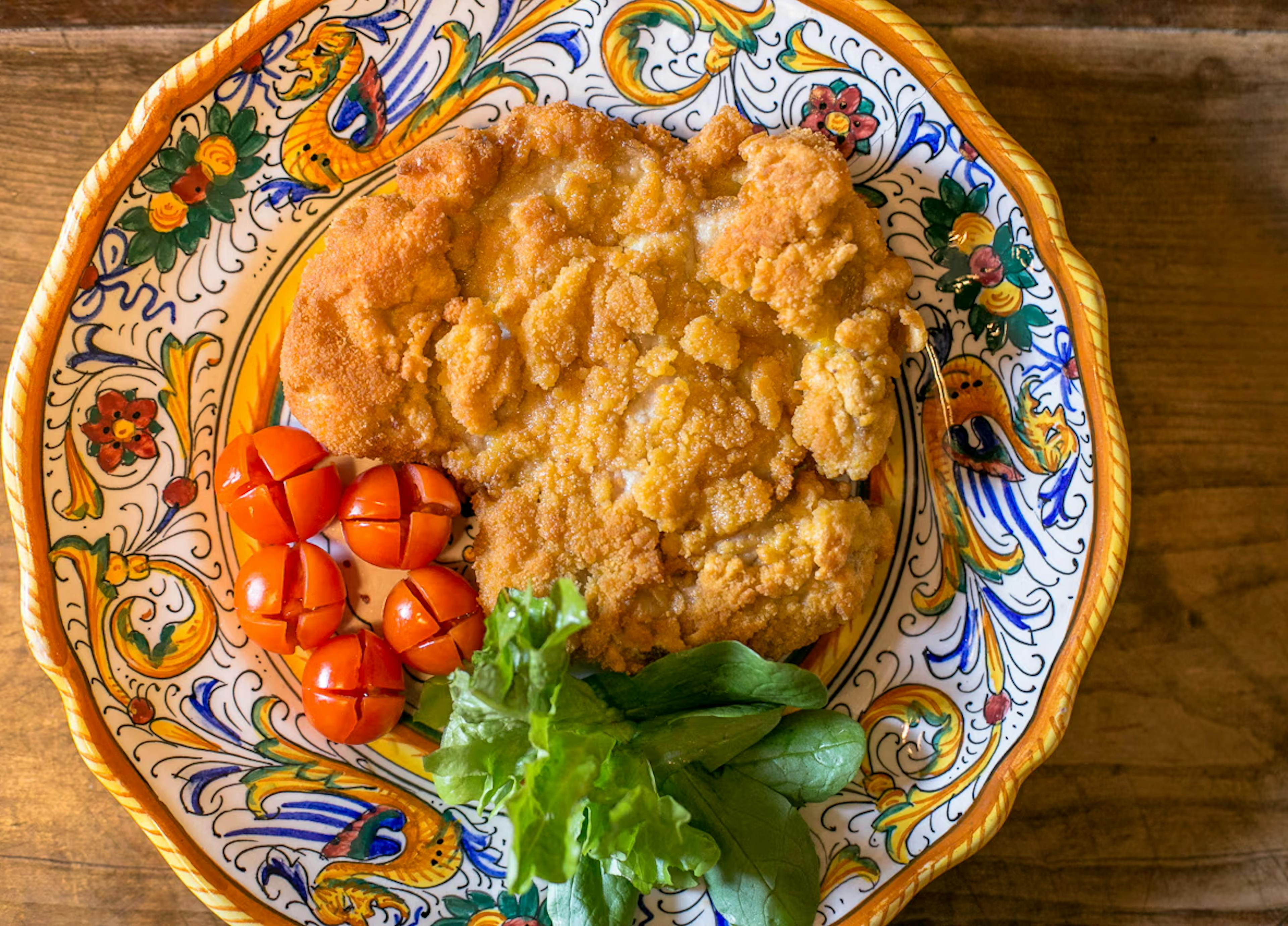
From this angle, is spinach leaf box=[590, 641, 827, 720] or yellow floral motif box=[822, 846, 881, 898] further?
yellow floral motif box=[822, 846, 881, 898]

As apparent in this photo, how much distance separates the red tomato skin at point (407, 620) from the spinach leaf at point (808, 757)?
908 mm

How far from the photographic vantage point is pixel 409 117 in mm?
2479

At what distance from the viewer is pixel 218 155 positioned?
2.41m

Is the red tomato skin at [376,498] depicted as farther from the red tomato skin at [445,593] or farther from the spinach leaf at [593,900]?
the spinach leaf at [593,900]

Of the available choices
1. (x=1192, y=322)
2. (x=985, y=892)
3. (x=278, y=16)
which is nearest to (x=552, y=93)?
(x=278, y=16)

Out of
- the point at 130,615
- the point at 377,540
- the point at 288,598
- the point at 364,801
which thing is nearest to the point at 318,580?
the point at 288,598

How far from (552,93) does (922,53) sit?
40.7 inches

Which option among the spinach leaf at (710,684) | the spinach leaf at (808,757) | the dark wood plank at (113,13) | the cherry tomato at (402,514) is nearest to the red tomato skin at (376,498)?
the cherry tomato at (402,514)

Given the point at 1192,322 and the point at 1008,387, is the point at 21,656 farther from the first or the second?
the point at 1192,322

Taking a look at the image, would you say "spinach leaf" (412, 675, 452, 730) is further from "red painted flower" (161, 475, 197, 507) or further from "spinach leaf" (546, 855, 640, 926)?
"red painted flower" (161, 475, 197, 507)

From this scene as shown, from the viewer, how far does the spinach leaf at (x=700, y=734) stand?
2164 mm

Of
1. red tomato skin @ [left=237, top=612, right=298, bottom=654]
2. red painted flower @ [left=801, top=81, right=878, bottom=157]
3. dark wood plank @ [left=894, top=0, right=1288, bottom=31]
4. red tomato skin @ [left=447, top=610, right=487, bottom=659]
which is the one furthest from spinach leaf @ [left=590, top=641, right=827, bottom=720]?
dark wood plank @ [left=894, top=0, right=1288, bottom=31]

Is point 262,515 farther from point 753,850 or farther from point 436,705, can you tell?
point 753,850

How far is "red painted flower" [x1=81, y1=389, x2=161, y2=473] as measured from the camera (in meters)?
2.39
